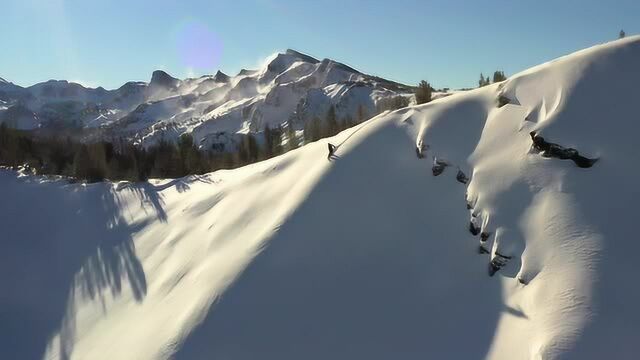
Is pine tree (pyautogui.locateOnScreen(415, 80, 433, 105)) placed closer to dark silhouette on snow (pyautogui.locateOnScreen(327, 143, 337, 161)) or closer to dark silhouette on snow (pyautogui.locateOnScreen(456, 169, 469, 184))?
dark silhouette on snow (pyautogui.locateOnScreen(327, 143, 337, 161))

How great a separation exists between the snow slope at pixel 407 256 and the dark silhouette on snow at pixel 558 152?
5.7 inches

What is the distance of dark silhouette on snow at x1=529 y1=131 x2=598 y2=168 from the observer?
32.1ft

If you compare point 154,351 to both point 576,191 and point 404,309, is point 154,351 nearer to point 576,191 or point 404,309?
point 404,309

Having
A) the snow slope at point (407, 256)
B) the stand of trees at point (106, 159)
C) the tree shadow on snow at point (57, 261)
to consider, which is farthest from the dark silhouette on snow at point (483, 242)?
the stand of trees at point (106, 159)

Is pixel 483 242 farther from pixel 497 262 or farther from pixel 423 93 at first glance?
pixel 423 93

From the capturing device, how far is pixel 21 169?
30.4 m

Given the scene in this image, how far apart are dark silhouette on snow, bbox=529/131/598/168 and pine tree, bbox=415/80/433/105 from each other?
863cm

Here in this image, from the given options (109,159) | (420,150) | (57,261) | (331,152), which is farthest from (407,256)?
(109,159)

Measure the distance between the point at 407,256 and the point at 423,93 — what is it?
35.8 ft

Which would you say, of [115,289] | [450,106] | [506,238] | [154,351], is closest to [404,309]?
[506,238]

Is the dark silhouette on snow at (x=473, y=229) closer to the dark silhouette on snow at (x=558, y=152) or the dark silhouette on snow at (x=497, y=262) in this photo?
the dark silhouette on snow at (x=497, y=262)

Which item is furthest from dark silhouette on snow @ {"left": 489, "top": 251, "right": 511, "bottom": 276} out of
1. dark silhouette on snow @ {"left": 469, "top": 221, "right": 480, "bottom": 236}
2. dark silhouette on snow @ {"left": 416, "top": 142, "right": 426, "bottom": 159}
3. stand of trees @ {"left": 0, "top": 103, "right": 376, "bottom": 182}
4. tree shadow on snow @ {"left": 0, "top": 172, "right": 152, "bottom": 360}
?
stand of trees @ {"left": 0, "top": 103, "right": 376, "bottom": 182}

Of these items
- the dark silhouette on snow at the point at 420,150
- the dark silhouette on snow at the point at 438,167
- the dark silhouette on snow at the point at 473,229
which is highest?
the dark silhouette on snow at the point at 420,150

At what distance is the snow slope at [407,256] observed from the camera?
7.90 meters
